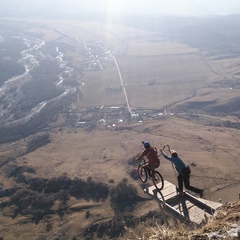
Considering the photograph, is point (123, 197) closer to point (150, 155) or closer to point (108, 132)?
point (108, 132)

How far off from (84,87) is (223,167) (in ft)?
186

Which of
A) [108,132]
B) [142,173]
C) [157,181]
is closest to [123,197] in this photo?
[142,173]

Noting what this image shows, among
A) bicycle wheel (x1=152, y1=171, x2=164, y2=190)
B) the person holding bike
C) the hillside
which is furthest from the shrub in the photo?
the person holding bike

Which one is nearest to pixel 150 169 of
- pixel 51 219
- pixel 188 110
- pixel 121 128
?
pixel 51 219

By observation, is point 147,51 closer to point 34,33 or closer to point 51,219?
point 34,33

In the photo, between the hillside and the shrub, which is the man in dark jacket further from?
the shrub

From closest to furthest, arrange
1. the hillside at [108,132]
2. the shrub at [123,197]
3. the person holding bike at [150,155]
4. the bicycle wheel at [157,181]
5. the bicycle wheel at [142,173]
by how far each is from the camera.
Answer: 1. the person holding bike at [150,155]
2. the bicycle wheel at [157,181]
3. the bicycle wheel at [142,173]
4. the hillside at [108,132]
5. the shrub at [123,197]

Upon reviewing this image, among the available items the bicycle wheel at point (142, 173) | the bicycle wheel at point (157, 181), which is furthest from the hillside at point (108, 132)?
the bicycle wheel at point (142, 173)

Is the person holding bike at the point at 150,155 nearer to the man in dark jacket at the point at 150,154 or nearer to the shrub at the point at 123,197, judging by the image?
the man in dark jacket at the point at 150,154

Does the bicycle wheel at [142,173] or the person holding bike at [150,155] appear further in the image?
the bicycle wheel at [142,173]

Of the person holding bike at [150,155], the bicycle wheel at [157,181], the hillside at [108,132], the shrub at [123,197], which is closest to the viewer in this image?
the person holding bike at [150,155]

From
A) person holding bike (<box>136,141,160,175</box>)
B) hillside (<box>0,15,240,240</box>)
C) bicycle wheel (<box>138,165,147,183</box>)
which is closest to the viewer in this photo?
person holding bike (<box>136,141,160,175</box>)

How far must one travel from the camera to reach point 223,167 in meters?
44.1

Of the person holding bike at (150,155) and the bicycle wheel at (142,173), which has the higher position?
the person holding bike at (150,155)
